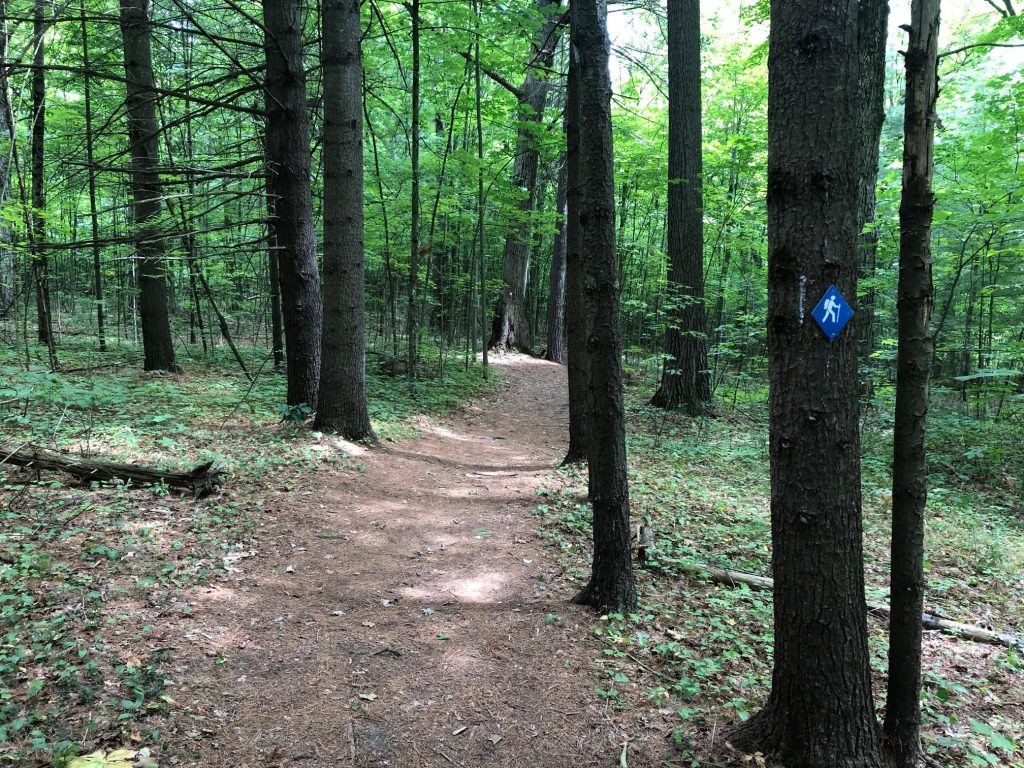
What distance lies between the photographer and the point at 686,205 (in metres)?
11.2

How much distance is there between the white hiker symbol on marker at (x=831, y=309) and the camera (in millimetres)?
2217

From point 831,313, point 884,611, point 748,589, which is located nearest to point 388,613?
point 748,589

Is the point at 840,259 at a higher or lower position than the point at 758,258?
lower

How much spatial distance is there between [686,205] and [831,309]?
984cm

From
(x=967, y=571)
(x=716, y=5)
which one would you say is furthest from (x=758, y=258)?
(x=967, y=571)

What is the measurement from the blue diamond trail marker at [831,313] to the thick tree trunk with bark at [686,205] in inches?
350

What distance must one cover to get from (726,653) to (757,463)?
5.67 m

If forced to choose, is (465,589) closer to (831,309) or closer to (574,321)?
(831,309)

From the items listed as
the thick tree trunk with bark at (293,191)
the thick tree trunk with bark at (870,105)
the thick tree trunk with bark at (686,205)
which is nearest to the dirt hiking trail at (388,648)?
the thick tree trunk with bark at (293,191)

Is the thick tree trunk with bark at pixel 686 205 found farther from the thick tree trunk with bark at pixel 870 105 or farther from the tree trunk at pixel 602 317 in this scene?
the tree trunk at pixel 602 317

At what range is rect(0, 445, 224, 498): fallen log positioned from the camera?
493 centimetres

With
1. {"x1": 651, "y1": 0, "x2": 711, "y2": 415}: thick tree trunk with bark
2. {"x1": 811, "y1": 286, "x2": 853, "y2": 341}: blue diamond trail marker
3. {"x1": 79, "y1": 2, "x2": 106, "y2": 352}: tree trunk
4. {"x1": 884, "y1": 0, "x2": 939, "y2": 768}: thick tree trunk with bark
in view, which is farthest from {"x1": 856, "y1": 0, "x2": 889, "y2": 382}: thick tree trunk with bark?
{"x1": 79, "y1": 2, "x2": 106, "y2": 352}: tree trunk

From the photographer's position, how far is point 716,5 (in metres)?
17.1

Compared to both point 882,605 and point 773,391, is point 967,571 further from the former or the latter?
point 773,391
